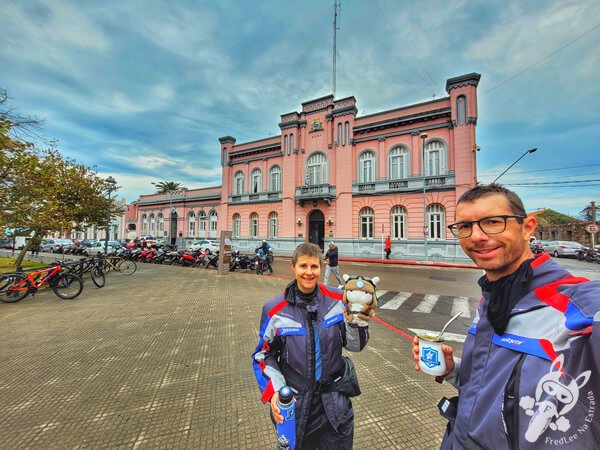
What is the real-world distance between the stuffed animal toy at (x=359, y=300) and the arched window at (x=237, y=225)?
2592 centimetres

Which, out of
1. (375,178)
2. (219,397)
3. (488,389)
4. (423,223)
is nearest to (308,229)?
(375,178)

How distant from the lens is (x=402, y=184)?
19.3 meters

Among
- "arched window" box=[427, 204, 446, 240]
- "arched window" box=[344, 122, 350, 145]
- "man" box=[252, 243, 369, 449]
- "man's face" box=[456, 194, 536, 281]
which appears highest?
"arched window" box=[344, 122, 350, 145]

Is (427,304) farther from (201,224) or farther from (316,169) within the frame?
(201,224)

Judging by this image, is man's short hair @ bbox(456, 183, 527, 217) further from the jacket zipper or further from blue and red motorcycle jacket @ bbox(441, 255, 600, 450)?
the jacket zipper

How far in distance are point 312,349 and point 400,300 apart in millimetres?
6646

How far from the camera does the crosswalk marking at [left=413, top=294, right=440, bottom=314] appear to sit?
658cm

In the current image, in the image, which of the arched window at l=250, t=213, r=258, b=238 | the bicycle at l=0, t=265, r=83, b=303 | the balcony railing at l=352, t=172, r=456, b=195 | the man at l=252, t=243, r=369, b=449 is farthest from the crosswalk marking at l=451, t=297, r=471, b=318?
the arched window at l=250, t=213, r=258, b=238

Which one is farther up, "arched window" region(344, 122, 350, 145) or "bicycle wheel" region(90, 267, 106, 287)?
"arched window" region(344, 122, 350, 145)

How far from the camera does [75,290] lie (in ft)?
25.9

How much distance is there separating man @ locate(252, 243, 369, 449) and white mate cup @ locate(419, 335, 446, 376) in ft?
1.07

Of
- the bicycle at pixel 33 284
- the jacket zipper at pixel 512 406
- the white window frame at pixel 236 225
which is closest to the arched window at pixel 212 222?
the white window frame at pixel 236 225

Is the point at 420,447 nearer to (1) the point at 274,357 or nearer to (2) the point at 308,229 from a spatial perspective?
(1) the point at 274,357

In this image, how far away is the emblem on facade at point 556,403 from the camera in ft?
2.78
